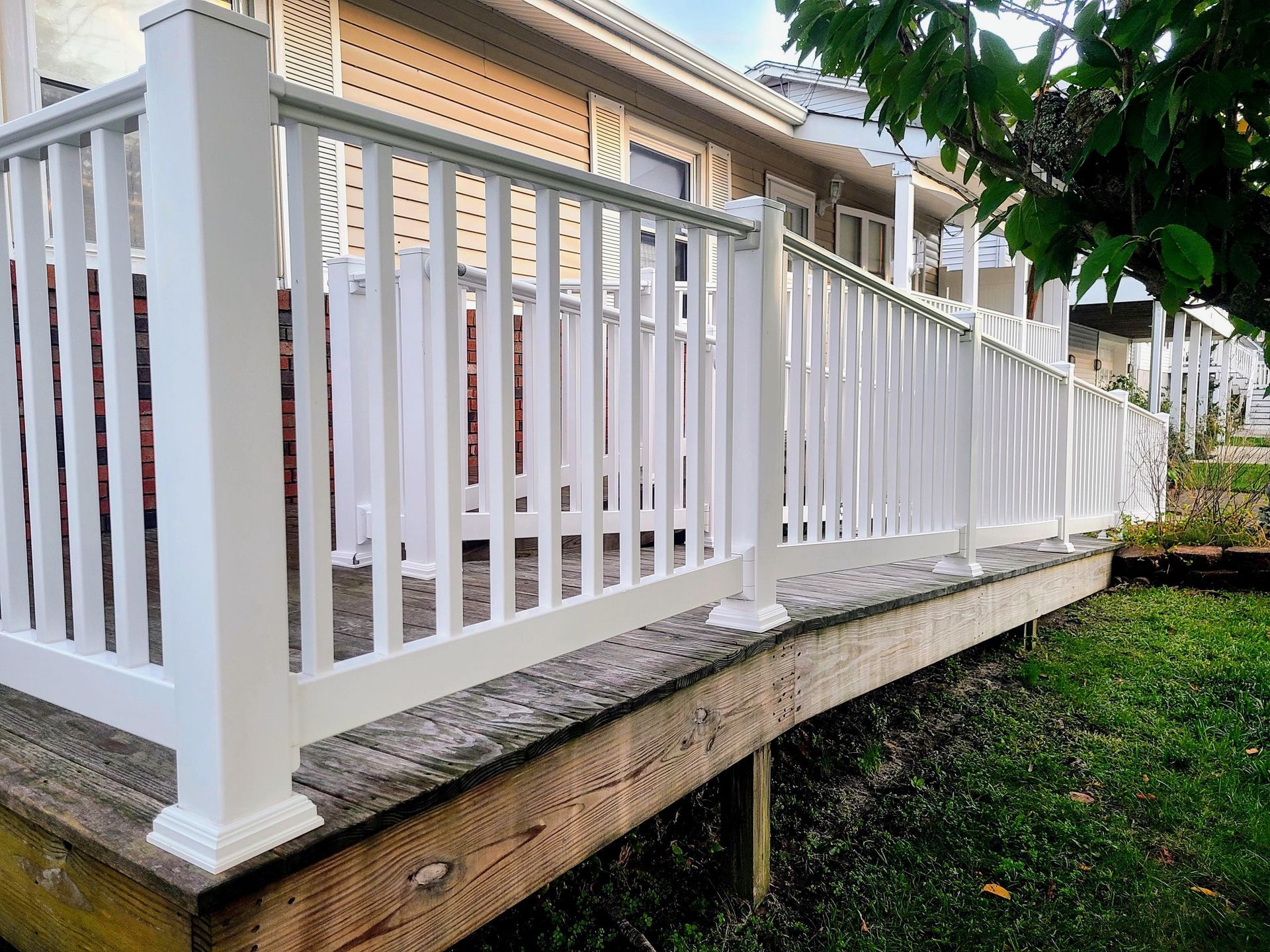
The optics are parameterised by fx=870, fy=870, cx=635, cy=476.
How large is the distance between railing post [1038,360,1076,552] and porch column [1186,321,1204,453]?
6285 mm

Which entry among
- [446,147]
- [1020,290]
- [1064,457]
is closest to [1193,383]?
[1020,290]

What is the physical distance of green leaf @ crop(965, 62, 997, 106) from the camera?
1.63 meters

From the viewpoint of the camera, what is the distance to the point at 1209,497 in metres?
6.96

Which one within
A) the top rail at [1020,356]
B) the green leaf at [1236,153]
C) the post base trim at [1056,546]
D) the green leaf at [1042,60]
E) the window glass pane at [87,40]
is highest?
the window glass pane at [87,40]

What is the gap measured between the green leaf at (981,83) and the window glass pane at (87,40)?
3676mm

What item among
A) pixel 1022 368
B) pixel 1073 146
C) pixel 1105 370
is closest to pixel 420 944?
pixel 1073 146

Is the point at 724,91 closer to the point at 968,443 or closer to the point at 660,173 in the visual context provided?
the point at 660,173

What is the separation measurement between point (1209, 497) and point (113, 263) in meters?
7.83

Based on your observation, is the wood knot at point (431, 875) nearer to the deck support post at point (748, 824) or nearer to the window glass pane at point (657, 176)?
the deck support post at point (748, 824)

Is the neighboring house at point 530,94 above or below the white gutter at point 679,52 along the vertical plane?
below

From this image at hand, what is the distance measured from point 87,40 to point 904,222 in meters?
6.48

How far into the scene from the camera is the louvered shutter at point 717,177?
25.7 ft

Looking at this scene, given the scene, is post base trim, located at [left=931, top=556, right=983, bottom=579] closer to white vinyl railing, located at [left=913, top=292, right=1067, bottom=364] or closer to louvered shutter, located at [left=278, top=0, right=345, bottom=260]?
louvered shutter, located at [left=278, top=0, right=345, bottom=260]

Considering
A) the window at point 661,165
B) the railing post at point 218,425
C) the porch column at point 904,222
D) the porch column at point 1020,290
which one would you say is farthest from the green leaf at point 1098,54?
the porch column at point 1020,290
